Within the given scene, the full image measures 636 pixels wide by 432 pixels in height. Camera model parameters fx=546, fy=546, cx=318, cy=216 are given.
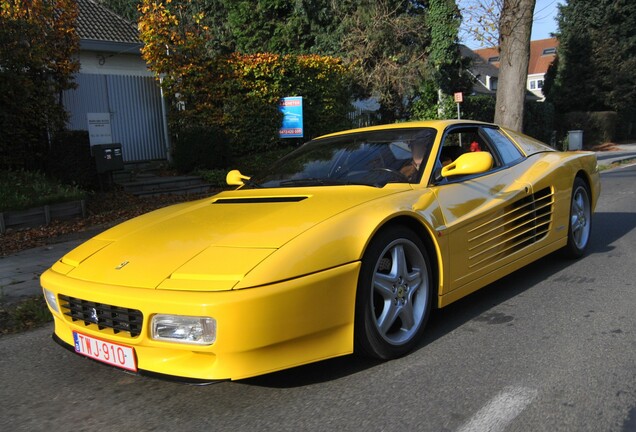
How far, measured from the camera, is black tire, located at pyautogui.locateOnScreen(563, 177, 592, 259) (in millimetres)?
5242

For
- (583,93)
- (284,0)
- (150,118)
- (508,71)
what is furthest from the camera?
(583,93)

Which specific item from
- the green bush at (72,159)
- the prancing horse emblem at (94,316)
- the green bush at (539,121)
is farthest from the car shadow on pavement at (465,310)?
the green bush at (539,121)

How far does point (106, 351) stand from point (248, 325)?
806mm

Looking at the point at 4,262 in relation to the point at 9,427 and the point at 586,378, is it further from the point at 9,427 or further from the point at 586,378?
the point at 586,378

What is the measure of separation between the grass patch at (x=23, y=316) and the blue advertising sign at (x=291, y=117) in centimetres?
953

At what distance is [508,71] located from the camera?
12.8 meters

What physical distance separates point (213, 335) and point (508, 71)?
12.1 meters

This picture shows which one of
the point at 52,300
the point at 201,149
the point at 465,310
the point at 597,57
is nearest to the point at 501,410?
the point at 465,310

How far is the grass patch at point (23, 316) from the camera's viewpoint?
170 inches

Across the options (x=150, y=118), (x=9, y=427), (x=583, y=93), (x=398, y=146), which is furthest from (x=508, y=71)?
(x=583, y=93)

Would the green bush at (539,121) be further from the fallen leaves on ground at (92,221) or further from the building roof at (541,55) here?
the building roof at (541,55)

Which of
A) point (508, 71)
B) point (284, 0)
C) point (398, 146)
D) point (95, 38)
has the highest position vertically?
point (284, 0)

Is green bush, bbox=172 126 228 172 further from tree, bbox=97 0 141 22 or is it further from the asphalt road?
tree, bbox=97 0 141 22

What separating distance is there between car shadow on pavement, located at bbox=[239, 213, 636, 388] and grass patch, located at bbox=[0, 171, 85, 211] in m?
6.55
